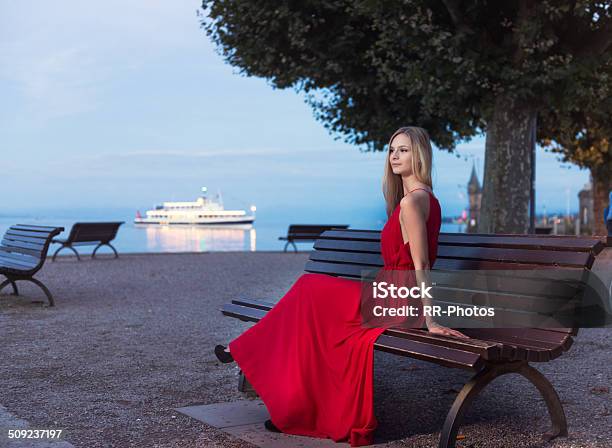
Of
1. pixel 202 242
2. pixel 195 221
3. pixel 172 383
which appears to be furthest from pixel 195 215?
pixel 172 383

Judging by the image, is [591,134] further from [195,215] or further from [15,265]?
[195,215]

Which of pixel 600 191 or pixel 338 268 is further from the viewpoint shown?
pixel 600 191

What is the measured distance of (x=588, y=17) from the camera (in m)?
14.3

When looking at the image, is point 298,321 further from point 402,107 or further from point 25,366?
point 402,107

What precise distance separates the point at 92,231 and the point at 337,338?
15.1m

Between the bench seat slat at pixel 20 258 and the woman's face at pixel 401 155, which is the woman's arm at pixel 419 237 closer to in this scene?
the woman's face at pixel 401 155

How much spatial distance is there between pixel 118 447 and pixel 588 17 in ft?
42.0

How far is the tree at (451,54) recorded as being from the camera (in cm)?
1290

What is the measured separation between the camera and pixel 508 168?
48.4 ft

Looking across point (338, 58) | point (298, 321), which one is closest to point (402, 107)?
point (338, 58)

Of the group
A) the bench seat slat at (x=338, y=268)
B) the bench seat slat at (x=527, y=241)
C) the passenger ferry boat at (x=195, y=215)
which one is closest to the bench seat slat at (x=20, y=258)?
the bench seat slat at (x=338, y=268)

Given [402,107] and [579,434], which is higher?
[402,107]

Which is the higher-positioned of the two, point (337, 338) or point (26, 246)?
point (26, 246)

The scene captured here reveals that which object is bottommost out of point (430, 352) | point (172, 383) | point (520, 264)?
point (172, 383)
